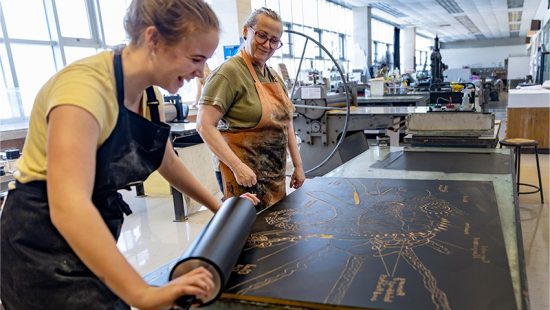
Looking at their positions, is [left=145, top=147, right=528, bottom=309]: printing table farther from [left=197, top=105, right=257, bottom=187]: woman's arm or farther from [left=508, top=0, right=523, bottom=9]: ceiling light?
[left=508, top=0, right=523, bottom=9]: ceiling light

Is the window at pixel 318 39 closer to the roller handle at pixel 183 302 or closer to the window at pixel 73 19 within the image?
the window at pixel 73 19

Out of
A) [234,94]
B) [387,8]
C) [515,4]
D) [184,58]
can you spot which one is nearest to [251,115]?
[234,94]

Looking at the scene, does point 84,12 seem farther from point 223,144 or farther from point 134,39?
point 134,39

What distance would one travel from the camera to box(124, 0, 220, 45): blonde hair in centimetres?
72

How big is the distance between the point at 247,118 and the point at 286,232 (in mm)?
577

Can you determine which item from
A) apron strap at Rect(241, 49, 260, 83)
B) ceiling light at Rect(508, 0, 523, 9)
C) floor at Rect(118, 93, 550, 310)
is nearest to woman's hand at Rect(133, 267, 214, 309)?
apron strap at Rect(241, 49, 260, 83)

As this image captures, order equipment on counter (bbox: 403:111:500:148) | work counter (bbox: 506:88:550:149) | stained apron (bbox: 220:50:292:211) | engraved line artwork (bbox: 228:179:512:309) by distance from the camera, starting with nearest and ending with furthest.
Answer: engraved line artwork (bbox: 228:179:512:309) → stained apron (bbox: 220:50:292:211) → equipment on counter (bbox: 403:111:500:148) → work counter (bbox: 506:88:550:149)

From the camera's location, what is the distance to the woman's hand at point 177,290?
642 mm

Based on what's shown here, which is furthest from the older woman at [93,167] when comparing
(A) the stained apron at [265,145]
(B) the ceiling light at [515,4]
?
(B) the ceiling light at [515,4]

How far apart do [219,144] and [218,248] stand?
28.2 inches

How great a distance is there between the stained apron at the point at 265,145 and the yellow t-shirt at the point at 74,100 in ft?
2.79

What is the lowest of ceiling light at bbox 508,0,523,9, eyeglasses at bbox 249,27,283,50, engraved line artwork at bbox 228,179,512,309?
engraved line artwork at bbox 228,179,512,309

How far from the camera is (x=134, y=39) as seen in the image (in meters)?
0.75

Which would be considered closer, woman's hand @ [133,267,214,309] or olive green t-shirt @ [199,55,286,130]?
woman's hand @ [133,267,214,309]
